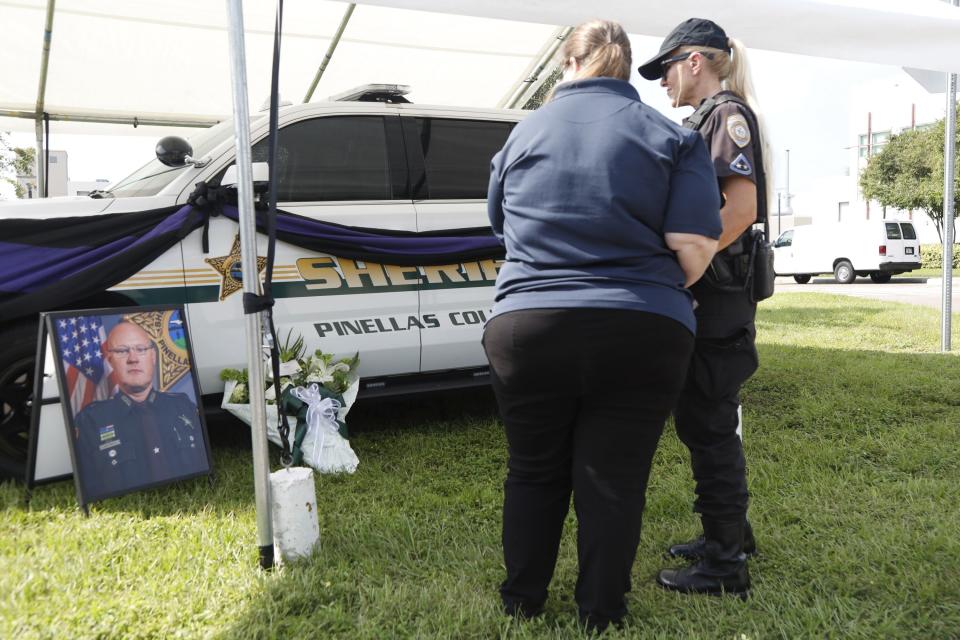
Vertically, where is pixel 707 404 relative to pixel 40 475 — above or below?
above

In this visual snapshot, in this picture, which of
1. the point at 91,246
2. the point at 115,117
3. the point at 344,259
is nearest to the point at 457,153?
the point at 344,259

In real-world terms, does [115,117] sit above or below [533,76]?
below

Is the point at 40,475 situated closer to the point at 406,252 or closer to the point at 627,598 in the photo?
the point at 406,252

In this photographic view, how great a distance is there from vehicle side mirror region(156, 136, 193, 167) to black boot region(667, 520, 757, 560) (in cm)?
287

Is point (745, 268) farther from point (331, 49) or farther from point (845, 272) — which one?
point (845, 272)

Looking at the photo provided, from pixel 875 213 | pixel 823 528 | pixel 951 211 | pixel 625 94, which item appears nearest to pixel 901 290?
pixel 951 211

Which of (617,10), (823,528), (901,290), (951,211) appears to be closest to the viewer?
(823,528)

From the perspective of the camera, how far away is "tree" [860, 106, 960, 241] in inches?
1016

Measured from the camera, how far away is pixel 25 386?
11.7 feet

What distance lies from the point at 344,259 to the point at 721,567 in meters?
2.54

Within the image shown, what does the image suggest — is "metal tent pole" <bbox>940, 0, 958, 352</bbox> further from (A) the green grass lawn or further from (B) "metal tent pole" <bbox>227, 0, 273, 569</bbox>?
(B) "metal tent pole" <bbox>227, 0, 273, 569</bbox>

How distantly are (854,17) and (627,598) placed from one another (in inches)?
127

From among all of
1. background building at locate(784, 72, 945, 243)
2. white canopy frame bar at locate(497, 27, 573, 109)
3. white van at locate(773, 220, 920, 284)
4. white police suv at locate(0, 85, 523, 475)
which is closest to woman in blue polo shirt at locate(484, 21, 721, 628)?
white police suv at locate(0, 85, 523, 475)

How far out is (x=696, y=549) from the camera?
111 inches
